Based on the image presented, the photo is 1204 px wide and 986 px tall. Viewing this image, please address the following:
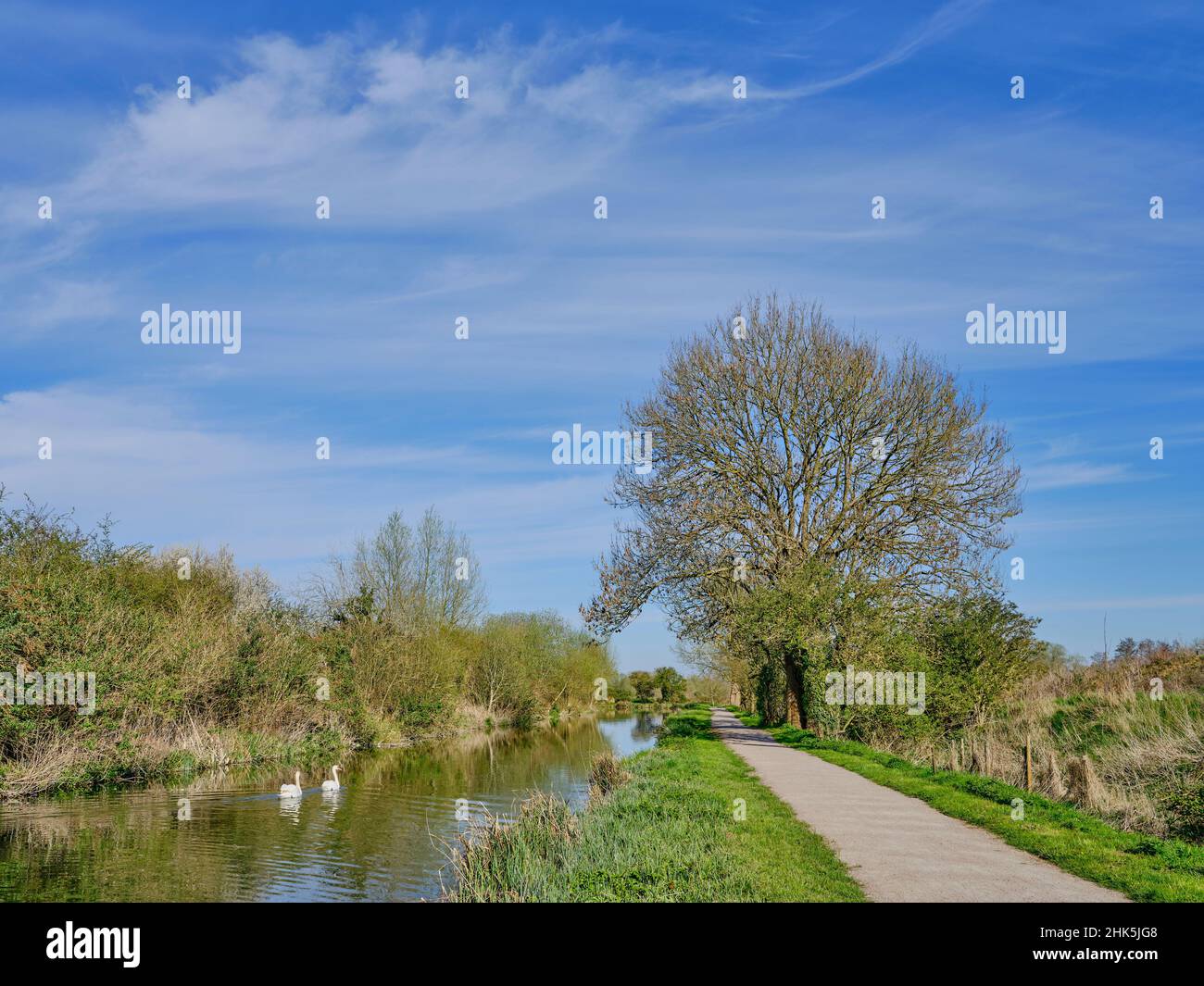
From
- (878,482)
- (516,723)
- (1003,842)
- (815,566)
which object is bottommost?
Result: (516,723)

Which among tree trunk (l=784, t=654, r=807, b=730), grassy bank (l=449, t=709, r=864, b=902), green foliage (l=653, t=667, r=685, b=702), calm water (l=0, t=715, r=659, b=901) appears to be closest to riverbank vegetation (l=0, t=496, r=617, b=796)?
calm water (l=0, t=715, r=659, b=901)

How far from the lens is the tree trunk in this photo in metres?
29.5

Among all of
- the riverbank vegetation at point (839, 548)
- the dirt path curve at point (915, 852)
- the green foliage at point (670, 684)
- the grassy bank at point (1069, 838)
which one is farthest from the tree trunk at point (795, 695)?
the green foliage at point (670, 684)

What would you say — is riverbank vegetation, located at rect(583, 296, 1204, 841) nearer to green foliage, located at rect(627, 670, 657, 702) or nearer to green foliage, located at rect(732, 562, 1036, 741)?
green foliage, located at rect(732, 562, 1036, 741)

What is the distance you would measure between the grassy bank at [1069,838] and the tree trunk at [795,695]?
10.8 m

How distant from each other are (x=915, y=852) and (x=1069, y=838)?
2200mm

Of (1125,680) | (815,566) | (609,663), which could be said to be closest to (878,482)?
(815,566)

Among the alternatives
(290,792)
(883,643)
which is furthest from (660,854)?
(883,643)

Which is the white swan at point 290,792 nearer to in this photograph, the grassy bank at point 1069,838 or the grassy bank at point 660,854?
the grassy bank at point 660,854

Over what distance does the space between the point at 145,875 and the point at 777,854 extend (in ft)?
29.8

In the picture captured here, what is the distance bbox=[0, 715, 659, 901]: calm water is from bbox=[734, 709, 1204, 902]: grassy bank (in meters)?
7.07

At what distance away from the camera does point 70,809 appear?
62.7 ft

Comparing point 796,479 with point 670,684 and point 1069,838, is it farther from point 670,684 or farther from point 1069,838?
point 670,684
